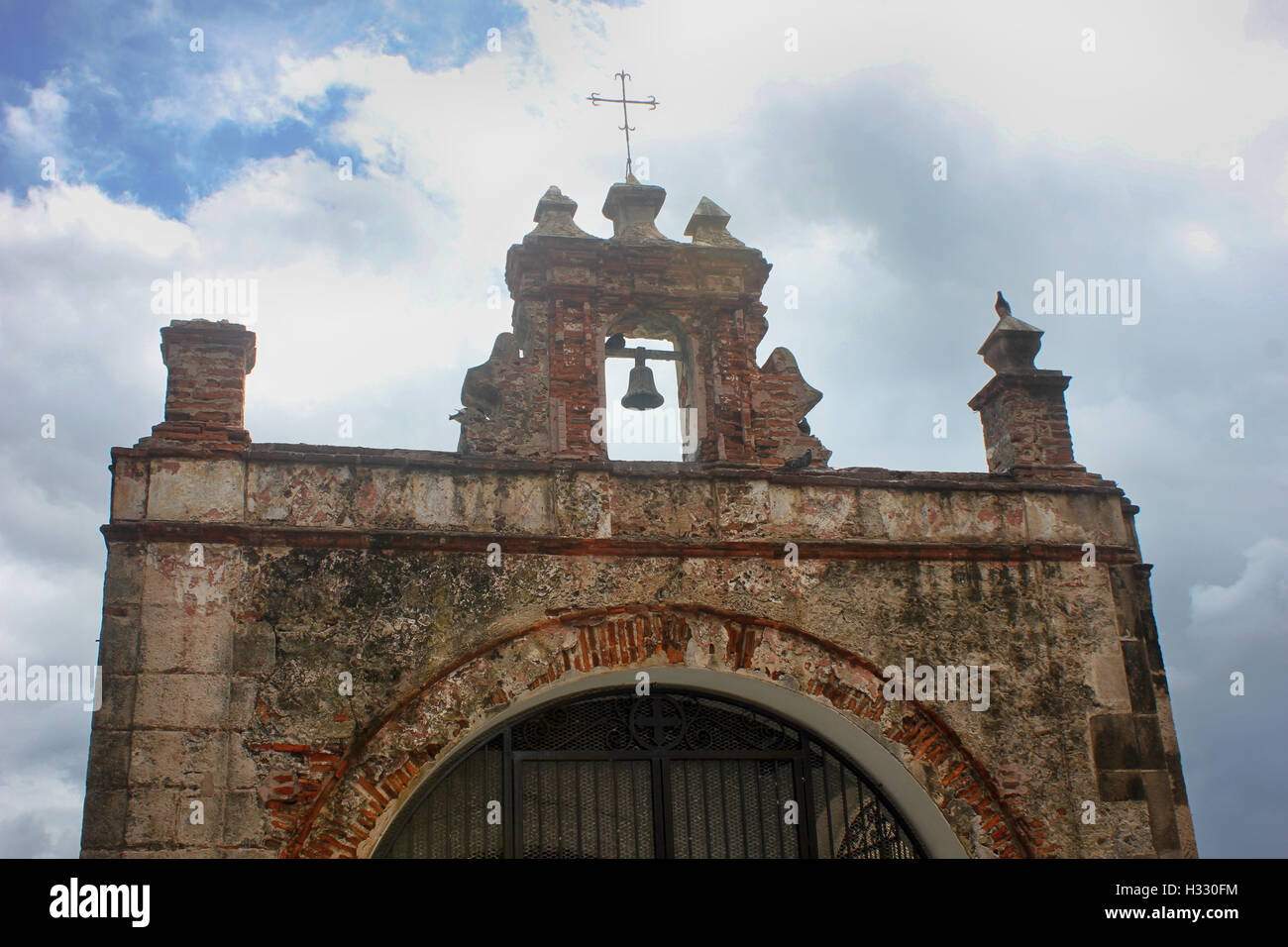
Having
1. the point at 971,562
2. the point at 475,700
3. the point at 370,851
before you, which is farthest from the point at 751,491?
the point at 370,851

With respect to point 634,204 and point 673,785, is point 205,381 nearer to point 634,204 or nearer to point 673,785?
point 634,204

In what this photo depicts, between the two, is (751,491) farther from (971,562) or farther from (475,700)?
(475,700)

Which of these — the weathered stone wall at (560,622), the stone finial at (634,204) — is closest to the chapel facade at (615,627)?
the weathered stone wall at (560,622)

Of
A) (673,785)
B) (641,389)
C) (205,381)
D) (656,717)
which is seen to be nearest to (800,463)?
(641,389)

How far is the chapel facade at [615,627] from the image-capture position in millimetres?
6254

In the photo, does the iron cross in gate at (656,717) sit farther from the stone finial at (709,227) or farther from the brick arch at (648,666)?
the stone finial at (709,227)

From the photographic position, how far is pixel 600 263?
25.4ft

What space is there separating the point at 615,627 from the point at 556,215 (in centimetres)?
281

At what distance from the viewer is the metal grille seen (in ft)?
22.6

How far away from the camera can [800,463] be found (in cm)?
731

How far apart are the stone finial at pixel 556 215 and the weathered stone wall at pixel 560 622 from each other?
170cm

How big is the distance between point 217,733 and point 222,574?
0.82 meters

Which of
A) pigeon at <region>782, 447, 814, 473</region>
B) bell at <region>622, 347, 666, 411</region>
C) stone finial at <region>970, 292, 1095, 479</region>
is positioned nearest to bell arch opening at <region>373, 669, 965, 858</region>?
pigeon at <region>782, 447, 814, 473</region>
